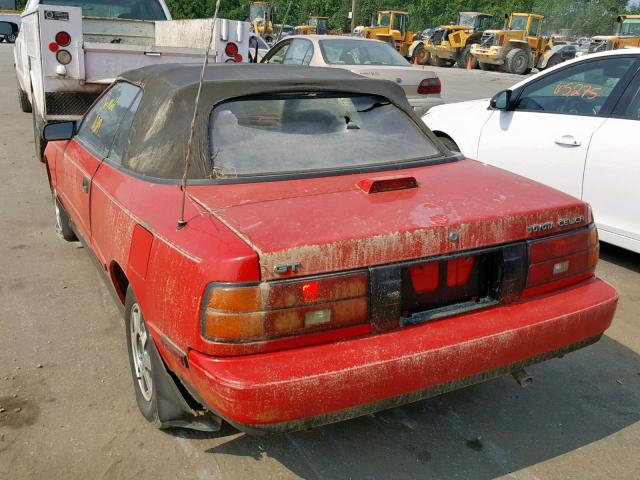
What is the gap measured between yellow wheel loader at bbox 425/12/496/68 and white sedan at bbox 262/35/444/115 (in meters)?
21.9

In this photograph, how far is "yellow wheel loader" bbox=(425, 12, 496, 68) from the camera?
30.6 m

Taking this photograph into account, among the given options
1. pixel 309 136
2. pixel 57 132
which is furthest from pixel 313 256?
pixel 57 132

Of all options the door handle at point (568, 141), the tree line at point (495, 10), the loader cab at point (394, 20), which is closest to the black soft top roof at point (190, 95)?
the door handle at point (568, 141)

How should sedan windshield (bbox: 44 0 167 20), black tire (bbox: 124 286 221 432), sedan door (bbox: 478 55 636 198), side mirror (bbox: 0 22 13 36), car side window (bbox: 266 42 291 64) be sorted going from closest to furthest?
black tire (bbox: 124 286 221 432) < sedan door (bbox: 478 55 636 198) < side mirror (bbox: 0 22 13 36) < sedan windshield (bbox: 44 0 167 20) < car side window (bbox: 266 42 291 64)

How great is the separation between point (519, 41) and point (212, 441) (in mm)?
27979

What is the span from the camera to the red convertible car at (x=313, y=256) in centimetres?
211

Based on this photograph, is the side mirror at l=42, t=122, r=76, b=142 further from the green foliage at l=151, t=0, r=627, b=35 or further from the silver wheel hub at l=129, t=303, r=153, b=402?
the green foliage at l=151, t=0, r=627, b=35

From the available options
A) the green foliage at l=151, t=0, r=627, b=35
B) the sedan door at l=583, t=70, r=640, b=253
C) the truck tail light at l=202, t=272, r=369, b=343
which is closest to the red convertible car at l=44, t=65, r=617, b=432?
the truck tail light at l=202, t=272, r=369, b=343

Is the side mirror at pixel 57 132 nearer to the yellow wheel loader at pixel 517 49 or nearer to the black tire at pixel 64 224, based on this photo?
the black tire at pixel 64 224

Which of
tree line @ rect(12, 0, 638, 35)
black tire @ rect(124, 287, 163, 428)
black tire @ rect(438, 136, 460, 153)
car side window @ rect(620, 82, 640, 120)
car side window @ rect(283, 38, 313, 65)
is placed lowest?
black tire @ rect(124, 287, 163, 428)

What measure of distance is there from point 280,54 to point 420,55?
24035 mm

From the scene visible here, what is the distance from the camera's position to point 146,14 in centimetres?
934

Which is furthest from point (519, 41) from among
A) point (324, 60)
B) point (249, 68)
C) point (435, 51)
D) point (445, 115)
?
point (249, 68)

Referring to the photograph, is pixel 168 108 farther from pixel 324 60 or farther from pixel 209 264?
pixel 324 60
